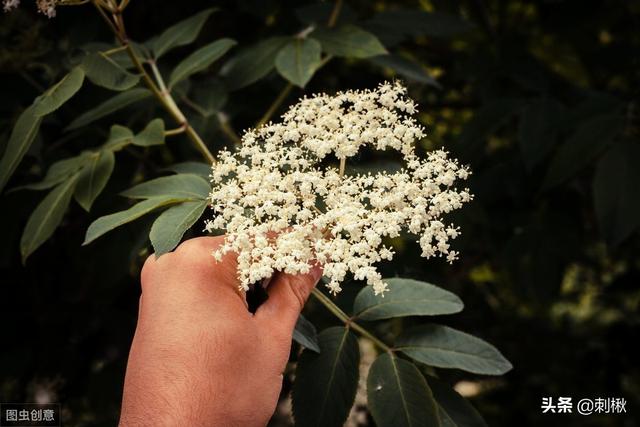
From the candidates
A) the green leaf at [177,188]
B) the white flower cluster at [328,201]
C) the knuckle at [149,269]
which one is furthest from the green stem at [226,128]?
the knuckle at [149,269]

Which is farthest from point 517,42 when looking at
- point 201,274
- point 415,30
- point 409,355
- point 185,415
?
point 185,415

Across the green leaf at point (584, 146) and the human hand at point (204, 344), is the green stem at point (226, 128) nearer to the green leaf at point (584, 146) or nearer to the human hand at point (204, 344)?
the human hand at point (204, 344)

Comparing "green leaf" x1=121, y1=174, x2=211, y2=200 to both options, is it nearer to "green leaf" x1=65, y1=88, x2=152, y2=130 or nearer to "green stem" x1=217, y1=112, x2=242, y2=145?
"green leaf" x1=65, y1=88, x2=152, y2=130

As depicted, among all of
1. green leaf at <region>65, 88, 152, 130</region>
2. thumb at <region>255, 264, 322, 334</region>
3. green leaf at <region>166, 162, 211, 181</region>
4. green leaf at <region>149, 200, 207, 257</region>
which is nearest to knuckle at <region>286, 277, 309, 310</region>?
thumb at <region>255, 264, 322, 334</region>

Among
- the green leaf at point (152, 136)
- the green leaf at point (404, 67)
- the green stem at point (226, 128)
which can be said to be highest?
the green leaf at point (404, 67)

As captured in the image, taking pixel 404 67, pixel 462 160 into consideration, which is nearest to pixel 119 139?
pixel 404 67

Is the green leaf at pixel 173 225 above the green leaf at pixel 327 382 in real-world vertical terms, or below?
Answer: above

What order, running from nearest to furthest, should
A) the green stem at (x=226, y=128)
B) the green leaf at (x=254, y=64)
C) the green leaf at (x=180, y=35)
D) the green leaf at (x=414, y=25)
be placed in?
the green leaf at (x=180, y=35), the green leaf at (x=254, y=64), the green stem at (x=226, y=128), the green leaf at (x=414, y=25)
